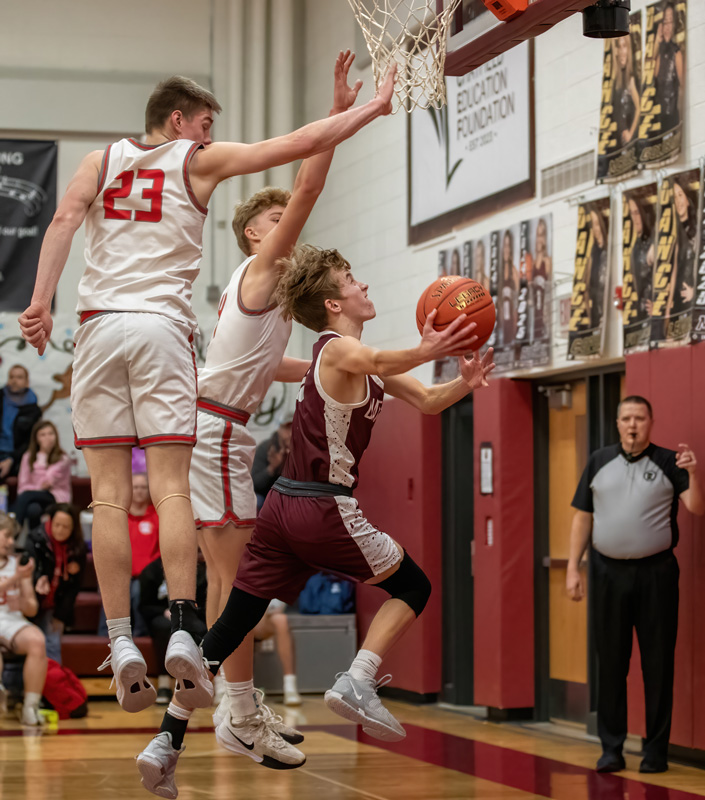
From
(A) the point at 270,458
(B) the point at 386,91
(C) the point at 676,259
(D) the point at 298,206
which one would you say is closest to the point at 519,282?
(C) the point at 676,259

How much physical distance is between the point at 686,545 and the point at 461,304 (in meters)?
3.86

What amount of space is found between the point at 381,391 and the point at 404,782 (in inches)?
124

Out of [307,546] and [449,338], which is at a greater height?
[449,338]

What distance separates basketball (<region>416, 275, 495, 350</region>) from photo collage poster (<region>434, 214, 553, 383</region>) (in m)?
4.83

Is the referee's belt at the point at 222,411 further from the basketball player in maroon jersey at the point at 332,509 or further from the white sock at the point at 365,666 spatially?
the white sock at the point at 365,666

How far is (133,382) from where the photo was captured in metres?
4.42

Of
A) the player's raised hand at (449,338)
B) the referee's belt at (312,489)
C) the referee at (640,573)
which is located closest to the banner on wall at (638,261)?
the referee at (640,573)

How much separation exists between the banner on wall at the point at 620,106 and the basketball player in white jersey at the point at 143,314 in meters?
4.15

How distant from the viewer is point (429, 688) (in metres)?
10.9

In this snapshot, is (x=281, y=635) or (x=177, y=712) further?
(x=281, y=635)

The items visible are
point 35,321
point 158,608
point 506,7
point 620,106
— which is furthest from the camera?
point 158,608

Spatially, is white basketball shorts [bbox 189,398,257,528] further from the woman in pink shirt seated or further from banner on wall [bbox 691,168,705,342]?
the woman in pink shirt seated

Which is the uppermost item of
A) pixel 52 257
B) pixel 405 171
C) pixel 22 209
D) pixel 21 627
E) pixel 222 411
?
pixel 22 209

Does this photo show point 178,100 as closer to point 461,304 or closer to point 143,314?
point 143,314
